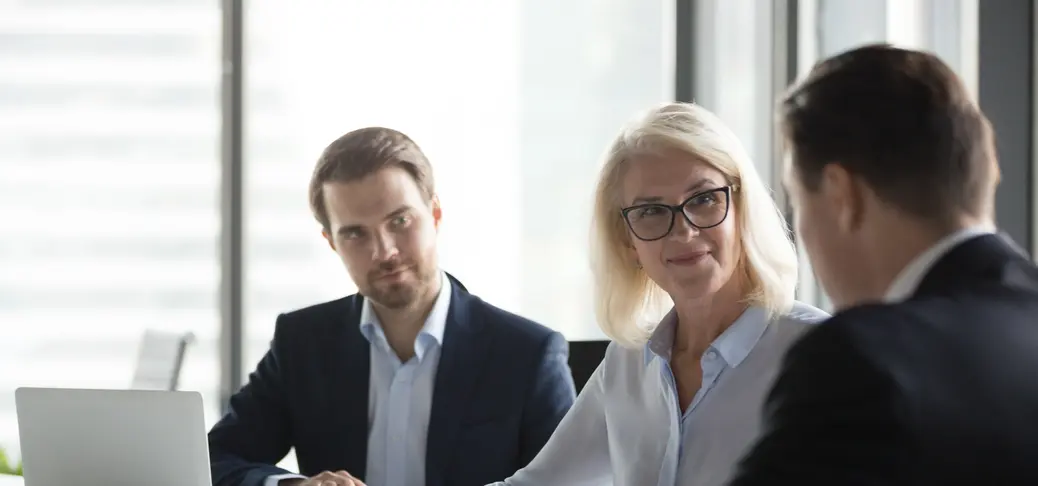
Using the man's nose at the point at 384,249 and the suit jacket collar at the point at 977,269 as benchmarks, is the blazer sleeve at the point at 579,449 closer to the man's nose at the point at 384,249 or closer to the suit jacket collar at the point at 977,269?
the man's nose at the point at 384,249

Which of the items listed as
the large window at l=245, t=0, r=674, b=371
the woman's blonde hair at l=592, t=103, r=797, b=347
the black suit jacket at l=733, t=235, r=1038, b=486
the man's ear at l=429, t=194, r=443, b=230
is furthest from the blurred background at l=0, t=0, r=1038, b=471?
the black suit jacket at l=733, t=235, r=1038, b=486

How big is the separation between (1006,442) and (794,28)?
8.91 ft

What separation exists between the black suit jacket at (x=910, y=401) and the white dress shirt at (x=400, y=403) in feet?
5.30

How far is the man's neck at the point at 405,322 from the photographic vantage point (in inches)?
104

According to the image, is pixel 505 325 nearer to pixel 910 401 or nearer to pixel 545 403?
pixel 545 403

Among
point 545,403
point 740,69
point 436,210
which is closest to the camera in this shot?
point 545,403

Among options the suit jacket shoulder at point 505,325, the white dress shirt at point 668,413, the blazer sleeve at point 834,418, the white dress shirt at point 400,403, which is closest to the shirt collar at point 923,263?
the blazer sleeve at point 834,418

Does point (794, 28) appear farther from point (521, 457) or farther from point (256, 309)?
point (256, 309)

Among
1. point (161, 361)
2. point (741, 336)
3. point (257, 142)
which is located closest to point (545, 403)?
point (741, 336)

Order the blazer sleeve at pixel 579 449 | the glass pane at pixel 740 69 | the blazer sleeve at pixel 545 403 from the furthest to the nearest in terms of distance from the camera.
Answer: the glass pane at pixel 740 69, the blazer sleeve at pixel 545 403, the blazer sleeve at pixel 579 449

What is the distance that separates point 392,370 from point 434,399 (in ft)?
0.49

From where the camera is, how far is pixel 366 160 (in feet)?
8.63

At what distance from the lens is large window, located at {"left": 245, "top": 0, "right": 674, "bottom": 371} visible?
15.2ft

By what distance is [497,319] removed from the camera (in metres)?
2.63
